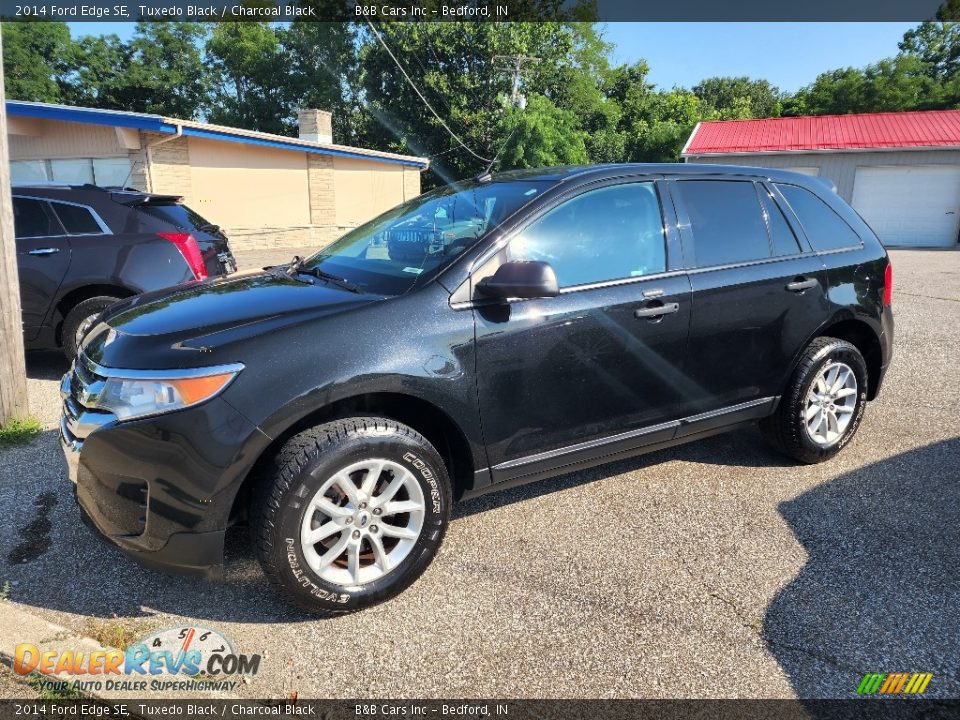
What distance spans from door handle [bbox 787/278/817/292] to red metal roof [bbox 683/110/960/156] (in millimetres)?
22761

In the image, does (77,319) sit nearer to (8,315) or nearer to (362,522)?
(8,315)

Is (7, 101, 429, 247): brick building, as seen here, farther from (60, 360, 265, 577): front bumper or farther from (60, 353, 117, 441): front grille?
(60, 360, 265, 577): front bumper

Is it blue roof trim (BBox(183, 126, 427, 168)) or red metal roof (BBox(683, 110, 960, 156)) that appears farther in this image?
red metal roof (BBox(683, 110, 960, 156))

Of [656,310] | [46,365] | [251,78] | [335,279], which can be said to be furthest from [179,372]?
[251,78]

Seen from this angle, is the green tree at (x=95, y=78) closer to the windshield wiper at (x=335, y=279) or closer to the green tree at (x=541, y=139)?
the green tree at (x=541, y=139)

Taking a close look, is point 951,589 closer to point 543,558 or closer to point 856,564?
point 856,564

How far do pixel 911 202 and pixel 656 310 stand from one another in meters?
24.8

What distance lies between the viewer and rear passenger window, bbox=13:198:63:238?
5.91 m

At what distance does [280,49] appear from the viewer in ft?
139

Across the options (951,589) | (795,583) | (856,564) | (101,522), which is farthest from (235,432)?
(951,589)

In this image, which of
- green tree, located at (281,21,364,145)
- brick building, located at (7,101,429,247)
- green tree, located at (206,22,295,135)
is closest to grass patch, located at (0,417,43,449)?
brick building, located at (7,101,429,247)

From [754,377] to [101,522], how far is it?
3265 mm

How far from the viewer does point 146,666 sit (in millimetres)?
2385

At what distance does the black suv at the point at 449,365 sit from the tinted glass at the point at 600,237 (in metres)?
0.01
